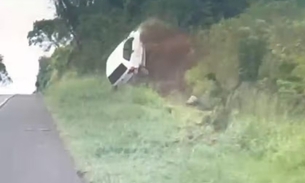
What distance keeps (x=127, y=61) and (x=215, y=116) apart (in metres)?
14.6

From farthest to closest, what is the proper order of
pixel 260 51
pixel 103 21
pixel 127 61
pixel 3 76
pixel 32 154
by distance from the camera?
1. pixel 3 76
2. pixel 103 21
3. pixel 127 61
4. pixel 260 51
5. pixel 32 154

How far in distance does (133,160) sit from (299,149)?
8.60 feet

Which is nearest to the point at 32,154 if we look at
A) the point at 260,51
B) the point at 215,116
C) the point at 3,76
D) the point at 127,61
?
the point at 215,116

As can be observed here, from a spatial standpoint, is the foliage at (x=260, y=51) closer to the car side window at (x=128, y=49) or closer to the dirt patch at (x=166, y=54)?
the dirt patch at (x=166, y=54)

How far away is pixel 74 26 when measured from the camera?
130 ft

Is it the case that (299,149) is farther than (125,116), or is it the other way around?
(125,116)

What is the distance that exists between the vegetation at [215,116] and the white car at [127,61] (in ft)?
2.28

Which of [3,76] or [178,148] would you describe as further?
[3,76]

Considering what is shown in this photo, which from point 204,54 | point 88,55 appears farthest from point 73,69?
point 204,54

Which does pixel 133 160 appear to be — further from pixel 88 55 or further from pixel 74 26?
pixel 74 26

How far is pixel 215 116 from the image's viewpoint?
46.6 feet

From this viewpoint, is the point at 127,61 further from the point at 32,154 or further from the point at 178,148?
the point at 178,148

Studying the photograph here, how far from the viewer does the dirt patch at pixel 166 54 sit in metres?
23.1

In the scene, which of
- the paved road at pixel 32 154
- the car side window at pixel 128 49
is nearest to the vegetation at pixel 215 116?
the paved road at pixel 32 154
